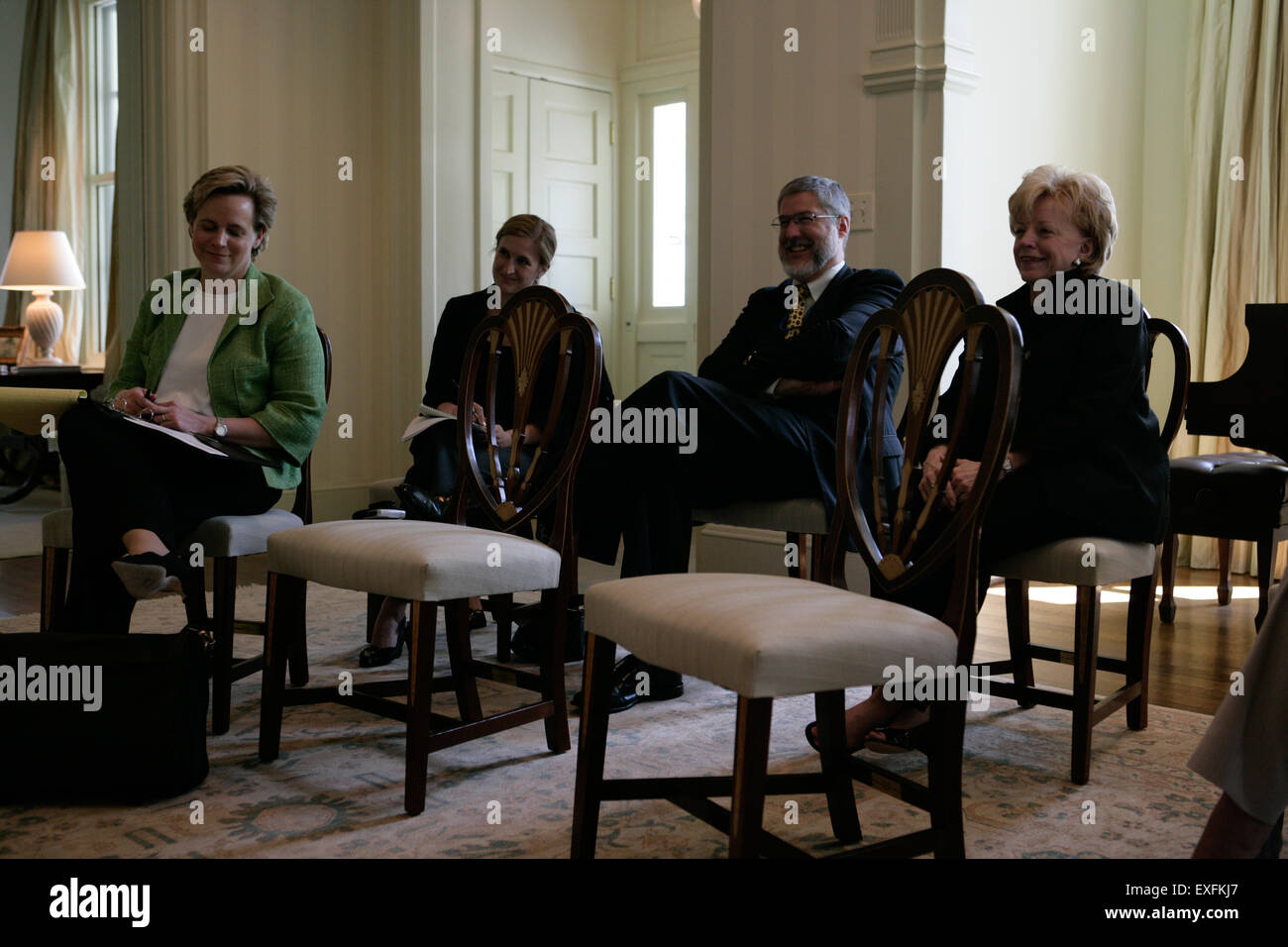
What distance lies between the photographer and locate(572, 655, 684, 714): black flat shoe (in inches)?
112

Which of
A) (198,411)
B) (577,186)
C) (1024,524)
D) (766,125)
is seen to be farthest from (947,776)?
(577,186)

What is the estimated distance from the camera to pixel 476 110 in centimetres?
588

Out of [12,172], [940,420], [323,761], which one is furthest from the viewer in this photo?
[12,172]

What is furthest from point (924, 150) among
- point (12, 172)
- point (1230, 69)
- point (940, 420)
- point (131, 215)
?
point (12, 172)

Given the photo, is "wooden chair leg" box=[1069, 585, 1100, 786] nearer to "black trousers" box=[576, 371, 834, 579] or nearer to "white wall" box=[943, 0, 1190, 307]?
"black trousers" box=[576, 371, 834, 579]

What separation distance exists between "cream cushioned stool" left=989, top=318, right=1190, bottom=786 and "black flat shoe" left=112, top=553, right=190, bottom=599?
1.62m

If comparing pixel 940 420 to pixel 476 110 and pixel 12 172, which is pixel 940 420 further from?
pixel 12 172

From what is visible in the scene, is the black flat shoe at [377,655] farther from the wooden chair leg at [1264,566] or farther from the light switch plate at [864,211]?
the wooden chair leg at [1264,566]

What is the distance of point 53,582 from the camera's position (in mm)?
2781

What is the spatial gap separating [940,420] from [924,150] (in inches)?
56.8

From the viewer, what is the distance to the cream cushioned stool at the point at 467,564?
7.04ft

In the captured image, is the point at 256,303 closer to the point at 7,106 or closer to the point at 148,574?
the point at 148,574

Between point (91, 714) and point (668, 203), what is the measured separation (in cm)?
559

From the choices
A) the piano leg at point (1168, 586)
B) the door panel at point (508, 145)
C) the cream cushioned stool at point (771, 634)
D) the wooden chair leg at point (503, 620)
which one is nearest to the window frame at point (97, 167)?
the door panel at point (508, 145)
